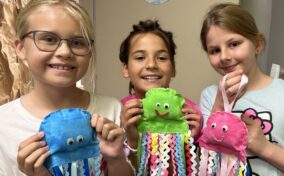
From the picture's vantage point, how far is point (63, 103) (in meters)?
0.77

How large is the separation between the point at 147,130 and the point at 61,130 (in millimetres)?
229

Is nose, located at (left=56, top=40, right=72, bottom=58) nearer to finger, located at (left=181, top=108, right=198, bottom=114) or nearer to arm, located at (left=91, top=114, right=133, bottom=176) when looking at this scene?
arm, located at (left=91, top=114, right=133, bottom=176)

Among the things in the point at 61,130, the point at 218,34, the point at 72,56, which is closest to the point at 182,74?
the point at 218,34

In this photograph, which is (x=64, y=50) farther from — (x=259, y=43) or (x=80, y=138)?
(x=259, y=43)

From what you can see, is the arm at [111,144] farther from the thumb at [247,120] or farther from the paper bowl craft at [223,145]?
the thumb at [247,120]

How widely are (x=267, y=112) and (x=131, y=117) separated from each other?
0.37 meters

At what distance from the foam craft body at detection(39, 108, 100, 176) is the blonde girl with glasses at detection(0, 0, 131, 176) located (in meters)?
0.03

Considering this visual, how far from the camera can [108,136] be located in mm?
627

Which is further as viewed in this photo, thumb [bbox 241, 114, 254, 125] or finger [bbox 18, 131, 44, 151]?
thumb [bbox 241, 114, 254, 125]

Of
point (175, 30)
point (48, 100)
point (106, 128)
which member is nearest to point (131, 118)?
point (106, 128)

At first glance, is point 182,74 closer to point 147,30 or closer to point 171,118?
point 147,30

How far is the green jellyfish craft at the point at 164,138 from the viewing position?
2.34ft

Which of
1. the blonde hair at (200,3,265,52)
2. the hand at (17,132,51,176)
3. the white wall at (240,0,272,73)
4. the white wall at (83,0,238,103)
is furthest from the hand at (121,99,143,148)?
the white wall at (240,0,272,73)

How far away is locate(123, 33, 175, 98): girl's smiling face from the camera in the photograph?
0.90m
